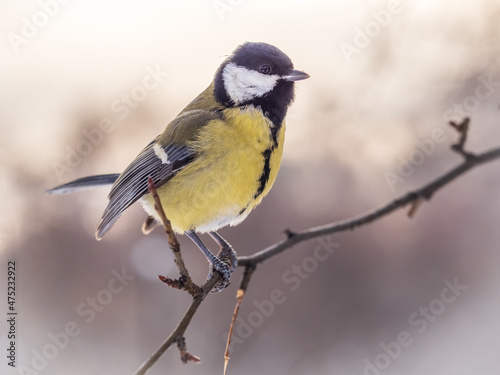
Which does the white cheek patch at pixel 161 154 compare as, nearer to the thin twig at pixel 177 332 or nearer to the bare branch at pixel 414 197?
the thin twig at pixel 177 332

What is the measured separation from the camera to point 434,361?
253 inches

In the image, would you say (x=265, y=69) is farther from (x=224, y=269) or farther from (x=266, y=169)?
(x=224, y=269)

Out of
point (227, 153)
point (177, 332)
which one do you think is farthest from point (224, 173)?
point (177, 332)

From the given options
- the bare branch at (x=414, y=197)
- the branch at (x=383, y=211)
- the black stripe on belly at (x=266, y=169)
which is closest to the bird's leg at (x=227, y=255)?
the black stripe on belly at (x=266, y=169)

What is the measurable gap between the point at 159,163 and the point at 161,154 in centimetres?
5

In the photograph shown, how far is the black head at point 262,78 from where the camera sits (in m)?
1.48

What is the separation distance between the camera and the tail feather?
1.72 metres

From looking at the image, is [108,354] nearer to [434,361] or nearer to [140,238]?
[140,238]

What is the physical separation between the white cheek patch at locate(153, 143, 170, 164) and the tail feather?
27 cm

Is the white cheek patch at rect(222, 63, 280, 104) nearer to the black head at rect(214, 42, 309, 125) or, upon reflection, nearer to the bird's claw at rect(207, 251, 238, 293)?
the black head at rect(214, 42, 309, 125)

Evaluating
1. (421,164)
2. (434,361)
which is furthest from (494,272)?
(421,164)

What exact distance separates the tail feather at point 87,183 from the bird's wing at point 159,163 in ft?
0.36

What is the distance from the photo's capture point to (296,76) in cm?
146

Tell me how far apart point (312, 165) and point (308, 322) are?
227 centimetres
